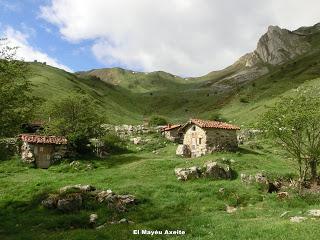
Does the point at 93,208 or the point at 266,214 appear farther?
the point at 93,208

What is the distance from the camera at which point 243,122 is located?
91.9 meters

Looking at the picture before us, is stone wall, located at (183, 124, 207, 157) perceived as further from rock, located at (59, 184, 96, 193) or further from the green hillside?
the green hillside

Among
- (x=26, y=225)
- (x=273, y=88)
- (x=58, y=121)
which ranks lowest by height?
(x=26, y=225)

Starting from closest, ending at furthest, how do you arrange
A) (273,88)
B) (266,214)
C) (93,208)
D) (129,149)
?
(266,214), (93,208), (129,149), (273,88)

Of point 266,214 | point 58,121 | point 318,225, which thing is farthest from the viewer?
point 58,121

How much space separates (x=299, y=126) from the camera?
41031 millimetres

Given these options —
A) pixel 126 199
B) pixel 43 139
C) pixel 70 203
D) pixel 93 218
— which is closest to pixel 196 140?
pixel 43 139

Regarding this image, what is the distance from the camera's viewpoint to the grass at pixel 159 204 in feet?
82.4

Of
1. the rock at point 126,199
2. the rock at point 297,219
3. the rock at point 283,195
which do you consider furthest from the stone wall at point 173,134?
the rock at point 297,219

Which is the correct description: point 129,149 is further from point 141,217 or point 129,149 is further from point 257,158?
point 141,217

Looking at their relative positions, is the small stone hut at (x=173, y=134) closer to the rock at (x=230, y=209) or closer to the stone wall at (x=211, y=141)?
the stone wall at (x=211, y=141)

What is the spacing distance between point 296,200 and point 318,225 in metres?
10.4

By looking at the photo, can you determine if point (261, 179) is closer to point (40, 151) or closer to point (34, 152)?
point (40, 151)

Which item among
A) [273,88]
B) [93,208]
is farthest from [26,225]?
[273,88]
